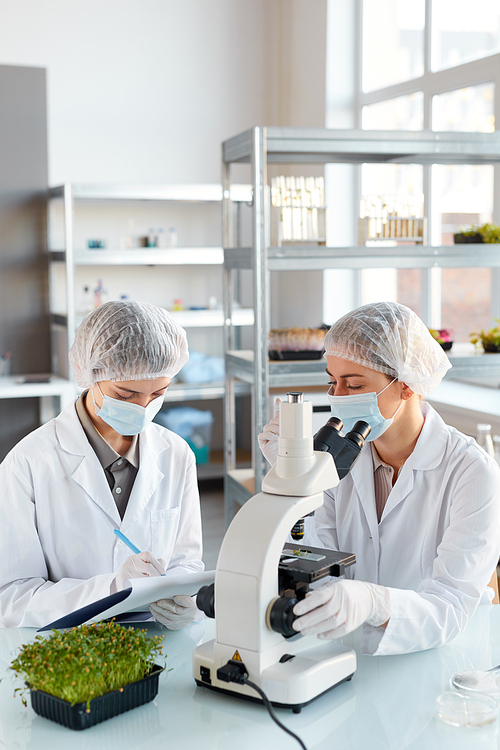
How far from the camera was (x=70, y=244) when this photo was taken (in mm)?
4105

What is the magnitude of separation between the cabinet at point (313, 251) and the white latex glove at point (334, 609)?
5.98 feet

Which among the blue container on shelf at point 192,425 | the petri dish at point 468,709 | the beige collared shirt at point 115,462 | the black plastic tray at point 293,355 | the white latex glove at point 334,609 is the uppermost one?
the black plastic tray at point 293,355

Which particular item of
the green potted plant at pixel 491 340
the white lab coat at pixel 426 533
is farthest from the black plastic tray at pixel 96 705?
the green potted plant at pixel 491 340

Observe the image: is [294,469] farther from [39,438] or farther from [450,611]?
[39,438]

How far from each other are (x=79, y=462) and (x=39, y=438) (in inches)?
4.0

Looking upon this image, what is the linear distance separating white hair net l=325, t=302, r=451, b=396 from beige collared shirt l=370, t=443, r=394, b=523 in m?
0.17

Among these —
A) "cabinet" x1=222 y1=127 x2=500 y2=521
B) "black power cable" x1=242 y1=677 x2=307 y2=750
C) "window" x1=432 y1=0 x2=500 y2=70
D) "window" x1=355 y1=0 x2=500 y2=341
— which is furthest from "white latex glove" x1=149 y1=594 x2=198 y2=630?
"window" x1=432 y1=0 x2=500 y2=70

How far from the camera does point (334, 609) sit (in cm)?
109

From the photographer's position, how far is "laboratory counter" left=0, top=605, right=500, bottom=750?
978 millimetres

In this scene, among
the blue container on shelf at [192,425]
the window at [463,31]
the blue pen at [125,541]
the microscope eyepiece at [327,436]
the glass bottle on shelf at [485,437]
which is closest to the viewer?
the microscope eyepiece at [327,436]

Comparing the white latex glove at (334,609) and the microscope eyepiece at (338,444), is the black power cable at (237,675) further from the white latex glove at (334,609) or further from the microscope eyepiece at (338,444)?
the microscope eyepiece at (338,444)

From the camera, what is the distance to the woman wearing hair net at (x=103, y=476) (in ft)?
5.18

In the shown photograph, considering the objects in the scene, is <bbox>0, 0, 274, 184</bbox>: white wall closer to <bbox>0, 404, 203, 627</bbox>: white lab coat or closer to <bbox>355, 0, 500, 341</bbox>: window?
<bbox>355, 0, 500, 341</bbox>: window

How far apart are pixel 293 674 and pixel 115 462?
0.78 m
